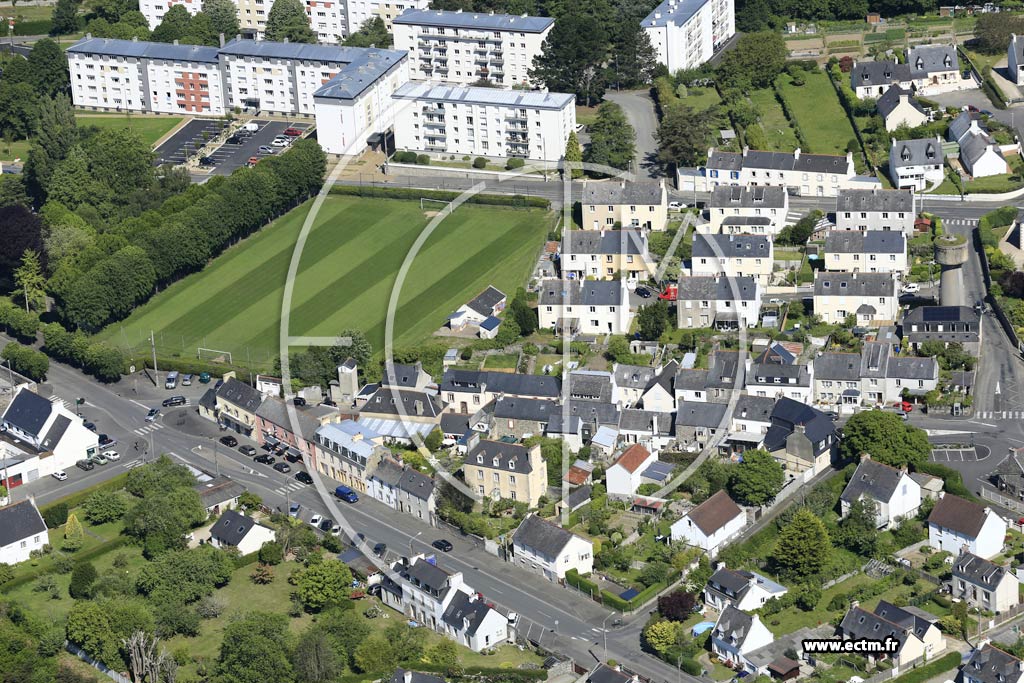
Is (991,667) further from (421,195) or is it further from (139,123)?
(139,123)

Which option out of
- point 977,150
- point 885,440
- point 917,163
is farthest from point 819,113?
point 885,440

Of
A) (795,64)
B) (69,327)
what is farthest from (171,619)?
(795,64)

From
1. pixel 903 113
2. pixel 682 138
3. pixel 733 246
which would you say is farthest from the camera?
pixel 903 113

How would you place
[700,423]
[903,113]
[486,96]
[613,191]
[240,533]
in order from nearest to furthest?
[240,533] → [700,423] → [613,191] → [903,113] → [486,96]

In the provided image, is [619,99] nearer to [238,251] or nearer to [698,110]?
[698,110]

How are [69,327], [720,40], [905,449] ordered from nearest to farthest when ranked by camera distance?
[905,449], [69,327], [720,40]

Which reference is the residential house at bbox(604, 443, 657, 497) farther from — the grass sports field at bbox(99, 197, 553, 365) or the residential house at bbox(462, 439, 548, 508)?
the grass sports field at bbox(99, 197, 553, 365)
